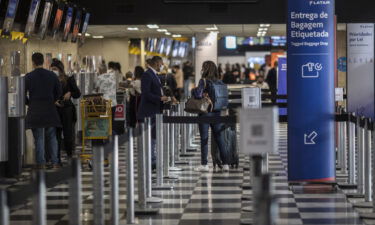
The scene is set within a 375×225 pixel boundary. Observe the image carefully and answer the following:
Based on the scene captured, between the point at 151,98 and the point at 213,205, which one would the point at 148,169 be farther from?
the point at 151,98

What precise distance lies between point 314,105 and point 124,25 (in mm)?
15331

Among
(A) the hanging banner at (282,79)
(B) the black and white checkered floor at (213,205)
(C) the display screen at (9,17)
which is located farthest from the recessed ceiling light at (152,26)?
(B) the black and white checkered floor at (213,205)

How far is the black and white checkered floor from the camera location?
9.80 m

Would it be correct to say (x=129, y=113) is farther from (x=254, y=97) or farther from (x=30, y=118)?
(x=254, y=97)

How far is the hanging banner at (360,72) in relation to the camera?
10.7 meters

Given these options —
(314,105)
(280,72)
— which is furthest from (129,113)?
(314,105)

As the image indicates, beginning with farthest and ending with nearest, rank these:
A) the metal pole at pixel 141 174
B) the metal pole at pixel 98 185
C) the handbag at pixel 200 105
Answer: the handbag at pixel 200 105, the metal pole at pixel 141 174, the metal pole at pixel 98 185

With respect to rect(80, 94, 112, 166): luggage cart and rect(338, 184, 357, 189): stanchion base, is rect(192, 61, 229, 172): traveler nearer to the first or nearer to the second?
rect(80, 94, 112, 166): luggage cart

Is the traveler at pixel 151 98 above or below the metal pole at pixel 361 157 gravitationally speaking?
above

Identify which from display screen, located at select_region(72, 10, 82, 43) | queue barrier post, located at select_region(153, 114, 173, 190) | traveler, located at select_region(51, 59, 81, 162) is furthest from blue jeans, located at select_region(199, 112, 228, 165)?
display screen, located at select_region(72, 10, 82, 43)

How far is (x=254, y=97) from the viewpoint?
11367mm

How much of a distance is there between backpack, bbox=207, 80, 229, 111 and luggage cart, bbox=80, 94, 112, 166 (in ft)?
6.06

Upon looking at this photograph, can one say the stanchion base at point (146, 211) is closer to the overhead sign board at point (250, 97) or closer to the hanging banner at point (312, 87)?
the overhead sign board at point (250, 97)

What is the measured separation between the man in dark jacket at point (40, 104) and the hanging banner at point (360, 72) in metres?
4.20
